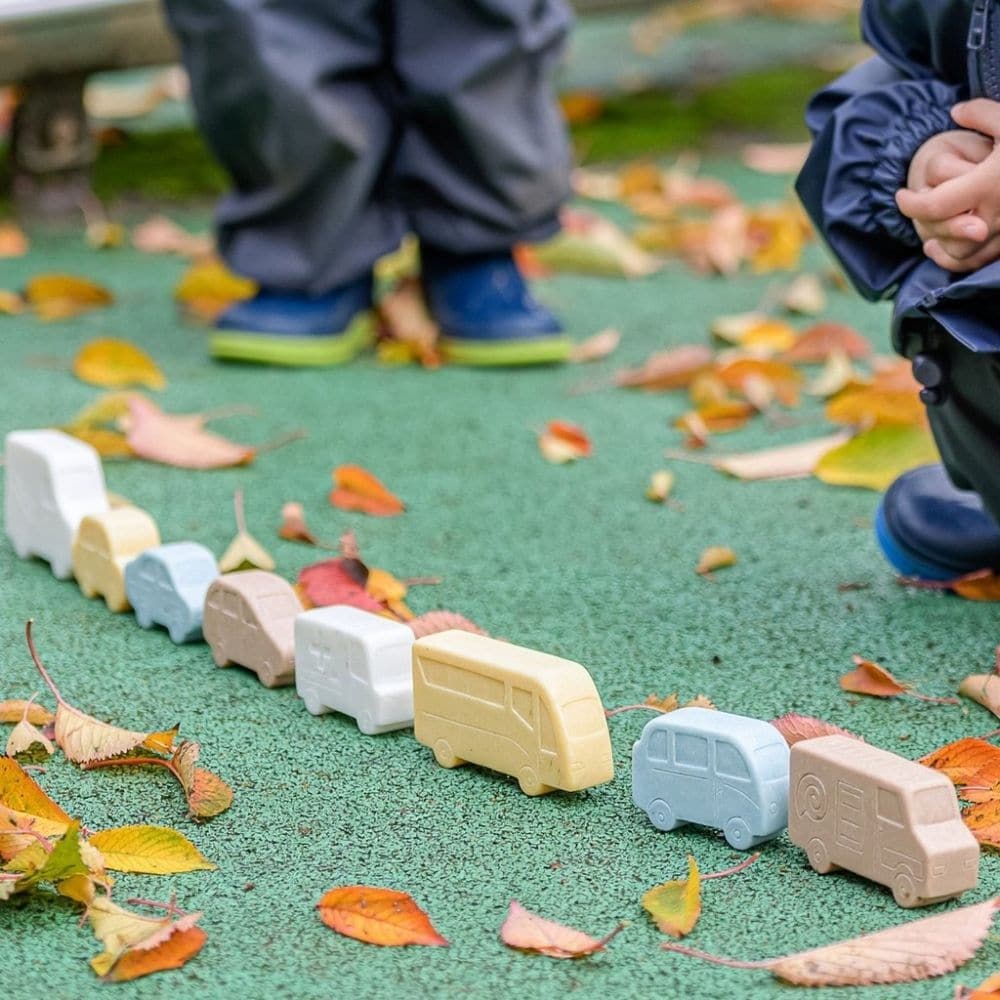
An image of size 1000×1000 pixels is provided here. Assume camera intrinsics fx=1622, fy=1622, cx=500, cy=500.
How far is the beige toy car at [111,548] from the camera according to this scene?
1461 millimetres

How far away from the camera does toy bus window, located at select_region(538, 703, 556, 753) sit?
111cm

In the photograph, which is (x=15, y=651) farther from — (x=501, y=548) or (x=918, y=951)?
(x=918, y=951)

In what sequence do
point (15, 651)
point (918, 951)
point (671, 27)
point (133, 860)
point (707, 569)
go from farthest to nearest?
point (671, 27) → point (707, 569) → point (15, 651) → point (133, 860) → point (918, 951)

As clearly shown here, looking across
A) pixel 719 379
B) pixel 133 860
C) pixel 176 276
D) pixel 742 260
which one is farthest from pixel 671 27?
pixel 133 860

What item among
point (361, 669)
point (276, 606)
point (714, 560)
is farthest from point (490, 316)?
point (361, 669)

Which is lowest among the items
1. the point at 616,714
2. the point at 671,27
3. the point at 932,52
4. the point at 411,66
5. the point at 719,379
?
the point at 671,27

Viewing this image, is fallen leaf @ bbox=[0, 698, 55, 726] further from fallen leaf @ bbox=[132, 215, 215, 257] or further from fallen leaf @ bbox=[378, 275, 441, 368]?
fallen leaf @ bbox=[132, 215, 215, 257]

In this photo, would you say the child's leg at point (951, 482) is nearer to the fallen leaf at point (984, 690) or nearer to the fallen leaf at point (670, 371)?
the fallen leaf at point (984, 690)

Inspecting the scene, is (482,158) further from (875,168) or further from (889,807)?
(889,807)

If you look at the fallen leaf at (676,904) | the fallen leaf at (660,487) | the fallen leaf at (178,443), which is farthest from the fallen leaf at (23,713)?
the fallen leaf at (660,487)

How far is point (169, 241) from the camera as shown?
9.52 ft

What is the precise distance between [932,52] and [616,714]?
2.09 feet

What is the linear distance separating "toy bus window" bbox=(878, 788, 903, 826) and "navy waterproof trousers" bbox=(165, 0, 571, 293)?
1404mm

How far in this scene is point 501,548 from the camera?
1.64 meters
